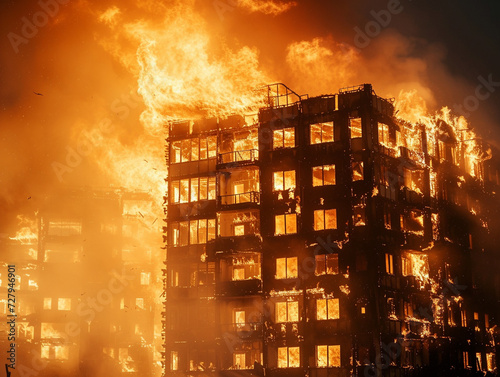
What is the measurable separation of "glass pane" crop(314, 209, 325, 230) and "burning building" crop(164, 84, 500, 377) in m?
0.24

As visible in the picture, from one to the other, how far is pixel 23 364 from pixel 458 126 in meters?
65.0

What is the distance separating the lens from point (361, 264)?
51.4 m

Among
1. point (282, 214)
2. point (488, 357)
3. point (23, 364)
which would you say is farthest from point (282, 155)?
point (23, 364)

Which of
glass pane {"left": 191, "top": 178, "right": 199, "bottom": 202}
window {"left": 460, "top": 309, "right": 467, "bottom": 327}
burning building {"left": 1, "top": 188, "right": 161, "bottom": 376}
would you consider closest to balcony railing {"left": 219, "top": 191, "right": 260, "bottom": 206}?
glass pane {"left": 191, "top": 178, "right": 199, "bottom": 202}

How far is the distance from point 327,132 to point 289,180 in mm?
4837

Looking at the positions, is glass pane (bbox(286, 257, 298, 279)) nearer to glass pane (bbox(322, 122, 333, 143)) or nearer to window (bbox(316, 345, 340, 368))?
window (bbox(316, 345, 340, 368))

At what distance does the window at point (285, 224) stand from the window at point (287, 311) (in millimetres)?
5470

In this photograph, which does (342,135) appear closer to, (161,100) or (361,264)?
(361,264)

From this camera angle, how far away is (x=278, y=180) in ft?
186

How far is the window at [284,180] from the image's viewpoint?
183ft

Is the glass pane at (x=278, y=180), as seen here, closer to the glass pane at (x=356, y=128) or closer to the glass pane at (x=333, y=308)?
the glass pane at (x=356, y=128)

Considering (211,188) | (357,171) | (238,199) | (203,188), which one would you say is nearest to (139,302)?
(203,188)

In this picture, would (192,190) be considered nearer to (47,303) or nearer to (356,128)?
(356,128)

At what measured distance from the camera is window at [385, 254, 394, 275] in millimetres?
52062
